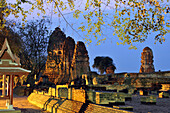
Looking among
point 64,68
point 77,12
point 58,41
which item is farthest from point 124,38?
point 58,41

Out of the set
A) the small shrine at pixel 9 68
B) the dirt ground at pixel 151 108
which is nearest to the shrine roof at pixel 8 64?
the small shrine at pixel 9 68

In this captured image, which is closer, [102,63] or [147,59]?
[147,59]

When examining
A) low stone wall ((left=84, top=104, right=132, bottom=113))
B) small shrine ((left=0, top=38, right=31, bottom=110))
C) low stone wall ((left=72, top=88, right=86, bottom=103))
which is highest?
small shrine ((left=0, top=38, right=31, bottom=110))

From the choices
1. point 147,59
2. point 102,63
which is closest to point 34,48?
point 147,59

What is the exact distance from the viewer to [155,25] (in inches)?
352

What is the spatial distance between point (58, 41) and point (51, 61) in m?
33.6

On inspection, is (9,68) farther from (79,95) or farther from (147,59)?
(147,59)

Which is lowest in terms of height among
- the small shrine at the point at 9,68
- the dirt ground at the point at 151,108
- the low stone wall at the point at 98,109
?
the dirt ground at the point at 151,108

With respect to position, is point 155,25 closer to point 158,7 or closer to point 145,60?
point 158,7

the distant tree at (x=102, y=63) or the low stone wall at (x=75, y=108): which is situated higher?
the distant tree at (x=102, y=63)

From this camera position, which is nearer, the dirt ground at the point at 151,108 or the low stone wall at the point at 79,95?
the dirt ground at the point at 151,108

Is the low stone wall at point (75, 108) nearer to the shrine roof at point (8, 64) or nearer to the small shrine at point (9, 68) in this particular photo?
the small shrine at point (9, 68)

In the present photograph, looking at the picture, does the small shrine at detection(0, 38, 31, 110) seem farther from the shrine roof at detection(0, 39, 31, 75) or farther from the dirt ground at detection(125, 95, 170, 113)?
the dirt ground at detection(125, 95, 170, 113)

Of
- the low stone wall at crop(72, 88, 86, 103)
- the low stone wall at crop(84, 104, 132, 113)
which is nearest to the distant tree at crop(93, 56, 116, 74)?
the low stone wall at crop(72, 88, 86, 103)
